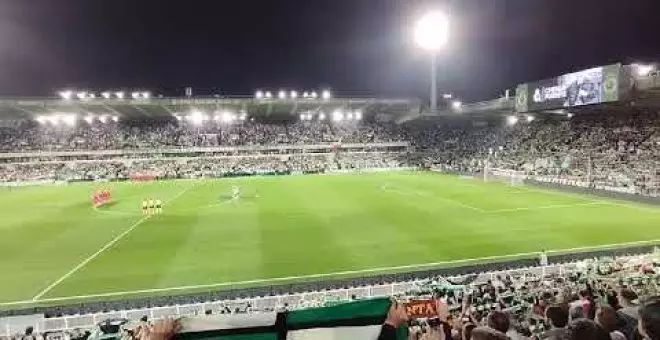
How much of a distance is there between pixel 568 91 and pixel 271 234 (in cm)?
2990

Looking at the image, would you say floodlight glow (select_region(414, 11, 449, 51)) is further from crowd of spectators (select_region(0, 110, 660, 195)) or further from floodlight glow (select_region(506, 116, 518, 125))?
floodlight glow (select_region(506, 116, 518, 125))

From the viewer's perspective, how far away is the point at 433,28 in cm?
5631

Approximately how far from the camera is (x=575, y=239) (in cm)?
2581

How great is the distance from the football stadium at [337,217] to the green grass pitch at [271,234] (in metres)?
0.17

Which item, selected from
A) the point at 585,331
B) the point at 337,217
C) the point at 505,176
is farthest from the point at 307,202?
the point at 585,331

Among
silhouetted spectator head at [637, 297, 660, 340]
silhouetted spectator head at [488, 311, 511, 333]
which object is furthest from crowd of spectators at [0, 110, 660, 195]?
silhouetted spectator head at [637, 297, 660, 340]

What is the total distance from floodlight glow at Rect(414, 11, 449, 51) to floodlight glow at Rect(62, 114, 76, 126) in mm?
52286

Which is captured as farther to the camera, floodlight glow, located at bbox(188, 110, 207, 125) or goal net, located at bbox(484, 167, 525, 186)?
floodlight glow, located at bbox(188, 110, 207, 125)

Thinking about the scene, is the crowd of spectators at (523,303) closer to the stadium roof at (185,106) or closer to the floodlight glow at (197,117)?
the stadium roof at (185,106)

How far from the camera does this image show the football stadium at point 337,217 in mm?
9133

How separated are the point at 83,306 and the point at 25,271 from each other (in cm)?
779

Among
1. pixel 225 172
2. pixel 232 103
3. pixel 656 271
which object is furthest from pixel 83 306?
pixel 232 103

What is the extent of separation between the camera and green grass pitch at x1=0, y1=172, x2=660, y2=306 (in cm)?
2133

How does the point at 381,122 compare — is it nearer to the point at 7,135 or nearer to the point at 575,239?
the point at 7,135
